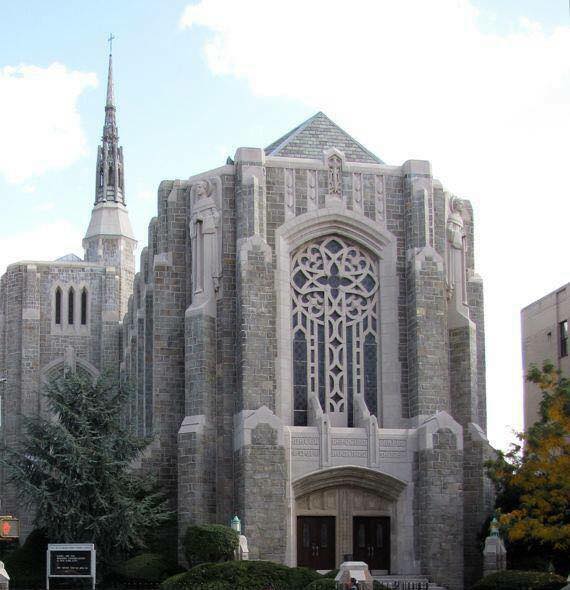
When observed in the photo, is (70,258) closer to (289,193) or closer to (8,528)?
(289,193)

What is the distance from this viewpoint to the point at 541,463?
33.1 m

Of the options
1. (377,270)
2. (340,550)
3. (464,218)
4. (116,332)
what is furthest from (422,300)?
(116,332)

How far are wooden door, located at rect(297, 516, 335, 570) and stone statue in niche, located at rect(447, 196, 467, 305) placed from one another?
828cm

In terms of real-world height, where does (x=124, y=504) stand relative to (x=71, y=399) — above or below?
below

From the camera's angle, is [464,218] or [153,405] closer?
[153,405]

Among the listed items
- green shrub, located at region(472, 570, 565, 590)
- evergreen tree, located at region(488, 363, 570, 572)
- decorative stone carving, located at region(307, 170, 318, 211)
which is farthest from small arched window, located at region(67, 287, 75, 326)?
green shrub, located at region(472, 570, 565, 590)

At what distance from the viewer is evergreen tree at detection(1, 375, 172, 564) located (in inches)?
1462

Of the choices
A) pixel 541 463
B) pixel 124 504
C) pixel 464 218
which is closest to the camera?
pixel 541 463

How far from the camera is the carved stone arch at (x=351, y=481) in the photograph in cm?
3812

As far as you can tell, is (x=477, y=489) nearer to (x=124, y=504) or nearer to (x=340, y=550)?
(x=340, y=550)

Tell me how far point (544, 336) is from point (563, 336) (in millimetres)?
1998

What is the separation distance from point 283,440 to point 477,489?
665cm

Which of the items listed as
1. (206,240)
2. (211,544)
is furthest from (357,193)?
(211,544)

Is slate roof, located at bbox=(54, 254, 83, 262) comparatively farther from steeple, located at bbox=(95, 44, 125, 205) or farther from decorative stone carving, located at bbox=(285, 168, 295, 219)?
decorative stone carving, located at bbox=(285, 168, 295, 219)
